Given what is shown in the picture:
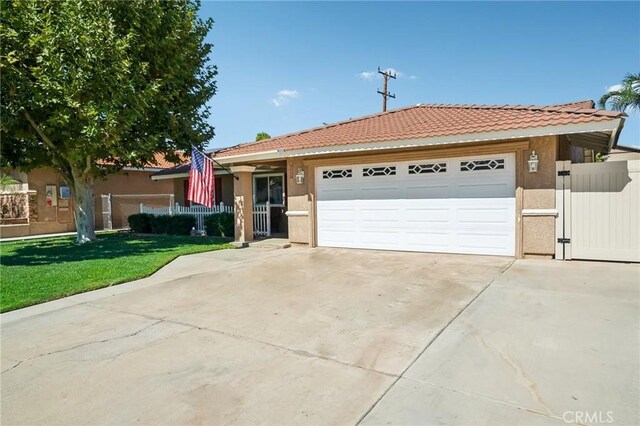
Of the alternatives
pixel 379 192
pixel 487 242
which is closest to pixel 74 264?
pixel 379 192

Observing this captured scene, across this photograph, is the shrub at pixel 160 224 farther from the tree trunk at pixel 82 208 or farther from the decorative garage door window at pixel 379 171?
the decorative garage door window at pixel 379 171

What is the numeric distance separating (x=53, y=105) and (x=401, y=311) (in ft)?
38.2

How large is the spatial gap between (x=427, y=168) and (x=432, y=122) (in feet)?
4.57

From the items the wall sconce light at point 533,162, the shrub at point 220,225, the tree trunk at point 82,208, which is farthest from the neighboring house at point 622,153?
the tree trunk at point 82,208

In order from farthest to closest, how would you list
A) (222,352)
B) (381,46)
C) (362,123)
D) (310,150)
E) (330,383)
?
(381,46) → (362,123) → (310,150) → (222,352) → (330,383)

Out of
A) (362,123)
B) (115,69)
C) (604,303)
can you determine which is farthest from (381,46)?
(604,303)

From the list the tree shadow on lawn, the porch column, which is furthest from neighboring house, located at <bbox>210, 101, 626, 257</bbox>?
the tree shadow on lawn

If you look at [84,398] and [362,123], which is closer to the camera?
[84,398]

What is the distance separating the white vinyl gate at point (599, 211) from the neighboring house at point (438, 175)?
25 cm

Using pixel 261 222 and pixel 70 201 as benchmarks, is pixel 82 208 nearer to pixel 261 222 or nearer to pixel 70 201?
pixel 261 222

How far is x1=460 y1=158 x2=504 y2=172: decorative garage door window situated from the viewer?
867 cm

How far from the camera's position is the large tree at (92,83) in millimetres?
10977

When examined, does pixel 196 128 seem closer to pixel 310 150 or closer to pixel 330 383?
pixel 310 150

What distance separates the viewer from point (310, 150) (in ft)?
34.4
